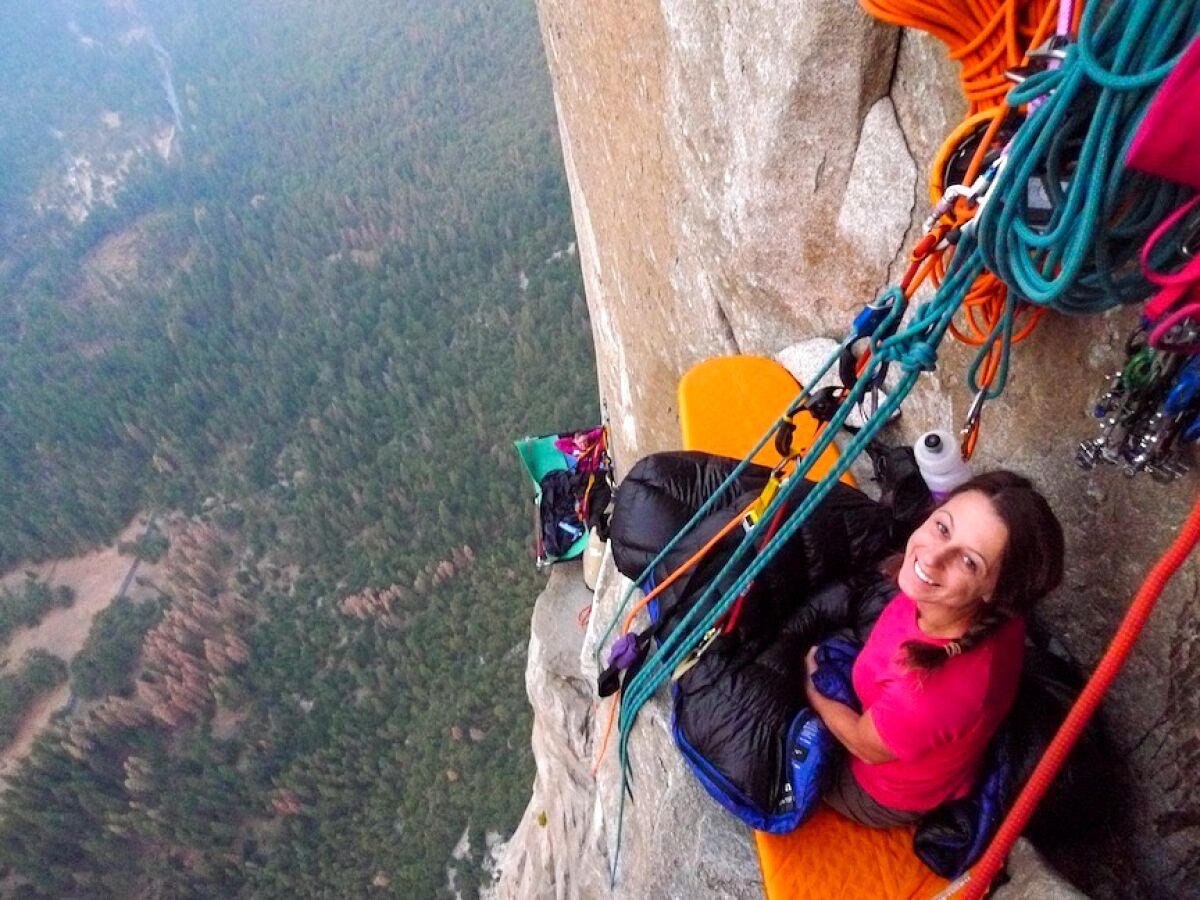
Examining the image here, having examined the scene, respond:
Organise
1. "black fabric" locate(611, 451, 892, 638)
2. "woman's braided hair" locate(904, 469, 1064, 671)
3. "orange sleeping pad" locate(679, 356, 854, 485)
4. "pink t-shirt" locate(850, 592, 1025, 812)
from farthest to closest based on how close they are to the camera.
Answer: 1. "orange sleeping pad" locate(679, 356, 854, 485)
2. "black fabric" locate(611, 451, 892, 638)
3. "pink t-shirt" locate(850, 592, 1025, 812)
4. "woman's braided hair" locate(904, 469, 1064, 671)

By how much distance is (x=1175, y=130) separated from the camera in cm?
101

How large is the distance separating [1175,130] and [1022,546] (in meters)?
0.68

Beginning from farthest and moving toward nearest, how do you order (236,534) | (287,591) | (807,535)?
(236,534) → (287,591) → (807,535)

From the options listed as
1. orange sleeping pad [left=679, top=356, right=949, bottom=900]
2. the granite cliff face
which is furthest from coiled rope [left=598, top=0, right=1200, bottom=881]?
orange sleeping pad [left=679, top=356, right=949, bottom=900]

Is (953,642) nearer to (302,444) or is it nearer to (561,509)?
(561,509)

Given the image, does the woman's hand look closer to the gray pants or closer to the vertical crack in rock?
the gray pants

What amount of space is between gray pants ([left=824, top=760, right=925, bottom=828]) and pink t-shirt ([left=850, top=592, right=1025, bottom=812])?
135 mm

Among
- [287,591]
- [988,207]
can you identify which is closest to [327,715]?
[287,591]

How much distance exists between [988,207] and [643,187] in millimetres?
2675

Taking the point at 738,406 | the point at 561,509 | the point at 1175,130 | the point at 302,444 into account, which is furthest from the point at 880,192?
the point at 302,444

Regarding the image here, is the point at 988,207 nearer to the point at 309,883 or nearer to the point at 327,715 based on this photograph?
the point at 309,883

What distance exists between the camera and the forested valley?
82.5ft

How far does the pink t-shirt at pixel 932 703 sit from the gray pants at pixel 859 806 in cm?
14

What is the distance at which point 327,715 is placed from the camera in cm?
2742
